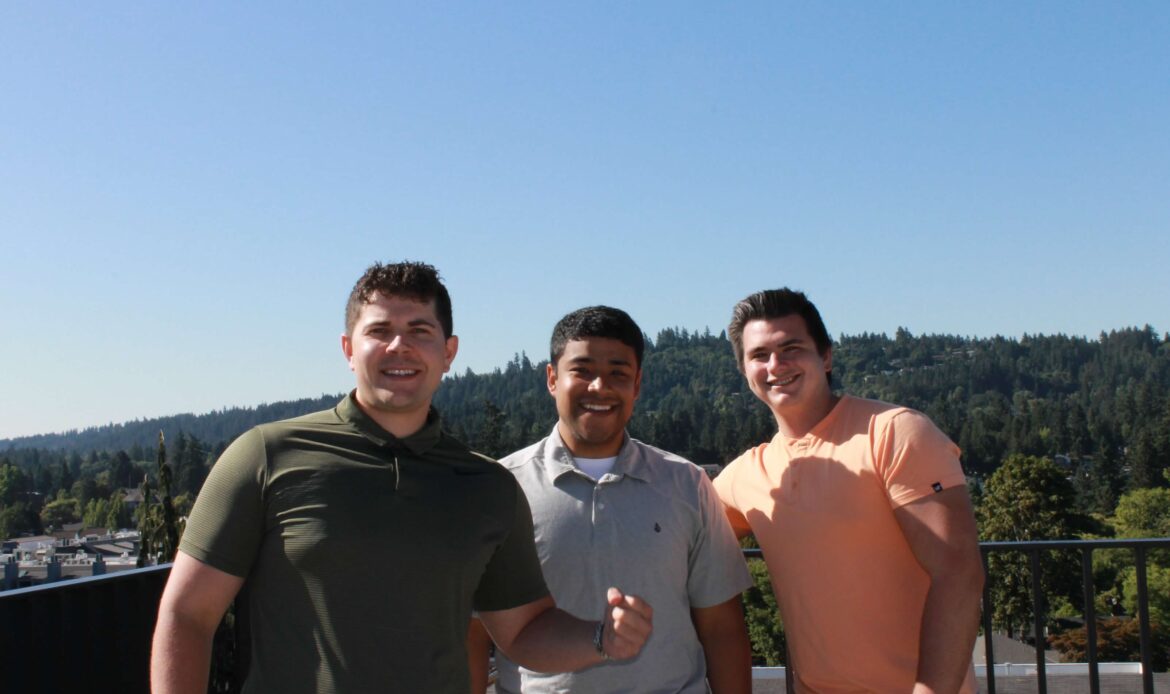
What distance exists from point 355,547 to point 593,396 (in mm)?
876

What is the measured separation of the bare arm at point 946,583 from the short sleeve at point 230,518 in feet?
4.51

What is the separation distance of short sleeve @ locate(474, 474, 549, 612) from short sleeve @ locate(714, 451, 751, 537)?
2.38 ft

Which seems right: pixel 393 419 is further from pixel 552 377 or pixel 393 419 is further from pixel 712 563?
pixel 712 563

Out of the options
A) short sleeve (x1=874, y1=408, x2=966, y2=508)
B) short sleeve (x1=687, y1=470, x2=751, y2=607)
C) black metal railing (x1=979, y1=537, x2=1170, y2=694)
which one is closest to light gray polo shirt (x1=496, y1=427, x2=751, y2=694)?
short sleeve (x1=687, y1=470, x2=751, y2=607)

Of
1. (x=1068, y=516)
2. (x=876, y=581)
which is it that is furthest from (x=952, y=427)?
(x=876, y=581)

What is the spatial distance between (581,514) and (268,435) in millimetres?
844

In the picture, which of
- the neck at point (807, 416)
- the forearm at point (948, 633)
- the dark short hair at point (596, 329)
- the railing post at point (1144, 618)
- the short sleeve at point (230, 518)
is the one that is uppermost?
the dark short hair at point (596, 329)

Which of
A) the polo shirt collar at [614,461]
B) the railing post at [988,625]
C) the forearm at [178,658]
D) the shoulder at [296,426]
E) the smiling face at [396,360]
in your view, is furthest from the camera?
the railing post at [988,625]

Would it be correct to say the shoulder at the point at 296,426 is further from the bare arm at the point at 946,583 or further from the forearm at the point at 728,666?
the bare arm at the point at 946,583

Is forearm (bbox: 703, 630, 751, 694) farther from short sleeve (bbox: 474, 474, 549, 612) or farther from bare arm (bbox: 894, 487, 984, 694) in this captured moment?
short sleeve (bbox: 474, 474, 549, 612)

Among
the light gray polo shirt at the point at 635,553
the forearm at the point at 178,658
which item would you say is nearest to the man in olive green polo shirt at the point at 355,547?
the forearm at the point at 178,658

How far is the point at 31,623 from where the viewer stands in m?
2.58

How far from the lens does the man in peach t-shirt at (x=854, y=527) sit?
2.16 metres

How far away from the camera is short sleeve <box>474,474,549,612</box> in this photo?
80.6 inches
